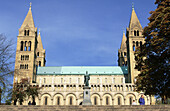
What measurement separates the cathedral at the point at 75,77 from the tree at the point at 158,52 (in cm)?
3566

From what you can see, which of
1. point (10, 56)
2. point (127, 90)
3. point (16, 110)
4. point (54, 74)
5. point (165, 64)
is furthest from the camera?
point (54, 74)

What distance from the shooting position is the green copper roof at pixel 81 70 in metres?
75.4

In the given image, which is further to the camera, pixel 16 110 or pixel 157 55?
pixel 157 55

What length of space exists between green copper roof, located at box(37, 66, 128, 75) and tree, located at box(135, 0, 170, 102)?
46059 millimetres

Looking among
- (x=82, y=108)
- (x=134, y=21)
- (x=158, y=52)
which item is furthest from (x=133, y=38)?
(x=82, y=108)

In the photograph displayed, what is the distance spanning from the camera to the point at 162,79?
27.3m

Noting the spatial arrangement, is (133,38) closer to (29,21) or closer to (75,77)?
(75,77)

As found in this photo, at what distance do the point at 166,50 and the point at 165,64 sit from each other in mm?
1954

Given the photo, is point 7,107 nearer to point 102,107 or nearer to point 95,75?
point 102,107

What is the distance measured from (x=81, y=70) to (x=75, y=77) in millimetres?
3974

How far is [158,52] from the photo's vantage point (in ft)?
89.1

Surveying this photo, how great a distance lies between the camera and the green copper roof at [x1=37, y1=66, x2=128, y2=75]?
75.4 metres

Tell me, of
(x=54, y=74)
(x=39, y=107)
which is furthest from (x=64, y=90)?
(x=39, y=107)

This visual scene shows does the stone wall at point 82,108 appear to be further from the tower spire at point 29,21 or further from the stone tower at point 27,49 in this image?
the tower spire at point 29,21
